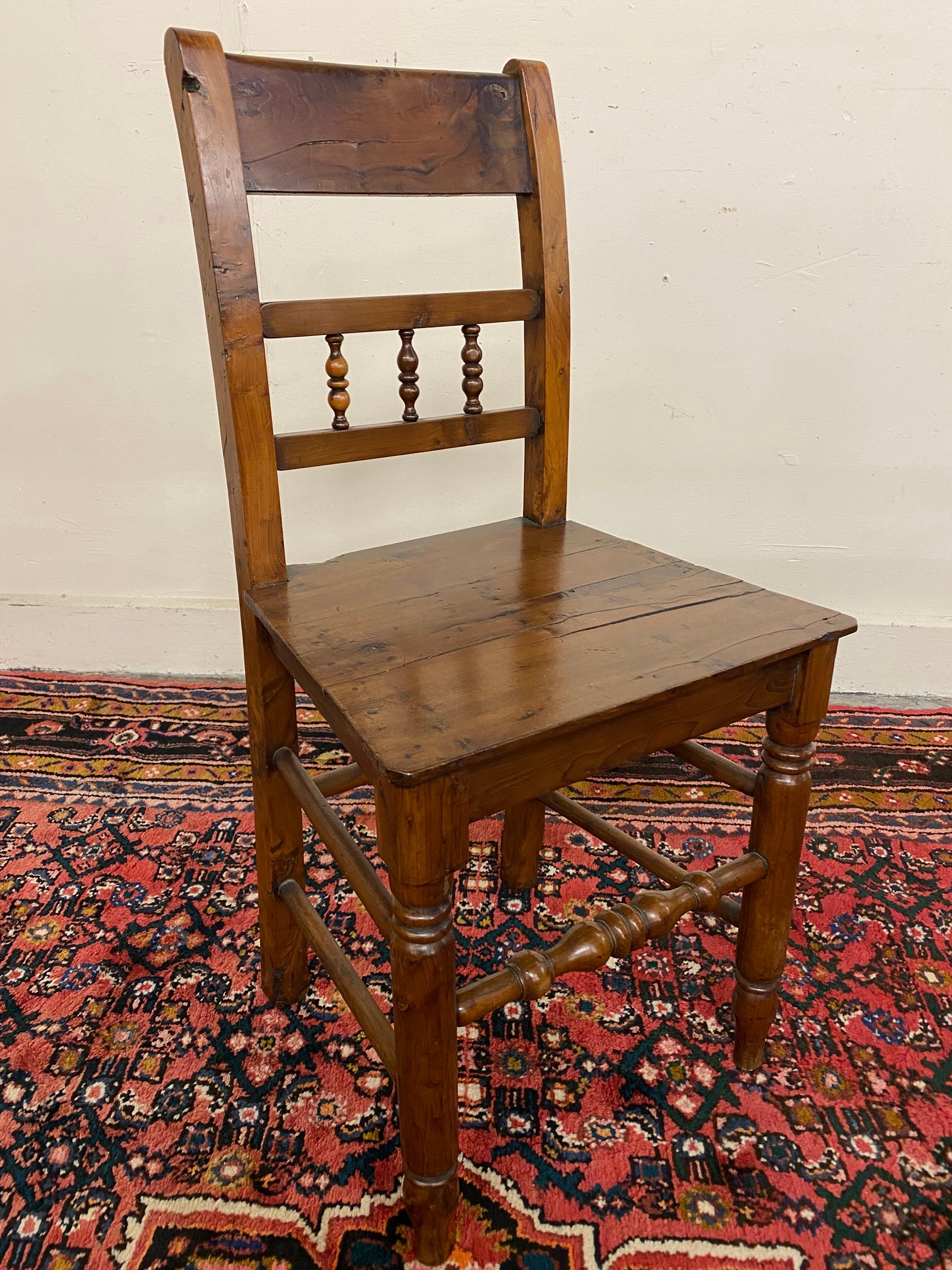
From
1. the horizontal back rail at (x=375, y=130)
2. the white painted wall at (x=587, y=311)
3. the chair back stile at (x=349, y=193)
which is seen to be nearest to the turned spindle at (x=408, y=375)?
the chair back stile at (x=349, y=193)

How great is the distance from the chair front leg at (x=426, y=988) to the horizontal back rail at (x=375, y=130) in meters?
0.71

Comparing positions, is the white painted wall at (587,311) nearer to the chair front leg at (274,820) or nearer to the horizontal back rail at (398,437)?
the horizontal back rail at (398,437)

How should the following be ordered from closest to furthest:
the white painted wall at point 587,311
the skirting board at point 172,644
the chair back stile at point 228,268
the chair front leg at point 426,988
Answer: the chair front leg at point 426,988
the chair back stile at point 228,268
the white painted wall at point 587,311
the skirting board at point 172,644

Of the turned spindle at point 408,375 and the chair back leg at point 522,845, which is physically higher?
the turned spindle at point 408,375

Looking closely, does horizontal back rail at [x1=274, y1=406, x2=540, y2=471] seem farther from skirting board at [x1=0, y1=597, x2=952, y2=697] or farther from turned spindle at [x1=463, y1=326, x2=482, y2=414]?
skirting board at [x1=0, y1=597, x2=952, y2=697]

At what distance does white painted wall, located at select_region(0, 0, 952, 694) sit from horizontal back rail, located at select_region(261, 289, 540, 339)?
2.17 ft

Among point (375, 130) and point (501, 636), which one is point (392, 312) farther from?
point (501, 636)

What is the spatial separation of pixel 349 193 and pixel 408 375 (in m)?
0.22

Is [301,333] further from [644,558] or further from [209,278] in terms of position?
[644,558]

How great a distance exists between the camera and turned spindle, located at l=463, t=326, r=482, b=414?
1.17 metres

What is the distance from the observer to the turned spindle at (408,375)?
113cm

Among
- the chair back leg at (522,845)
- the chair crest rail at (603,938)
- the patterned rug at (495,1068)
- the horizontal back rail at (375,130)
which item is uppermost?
the horizontal back rail at (375,130)

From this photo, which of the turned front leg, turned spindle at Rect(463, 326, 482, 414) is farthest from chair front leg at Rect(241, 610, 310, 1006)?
the turned front leg

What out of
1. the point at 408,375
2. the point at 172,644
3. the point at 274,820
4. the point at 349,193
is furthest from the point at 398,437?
the point at 172,644
